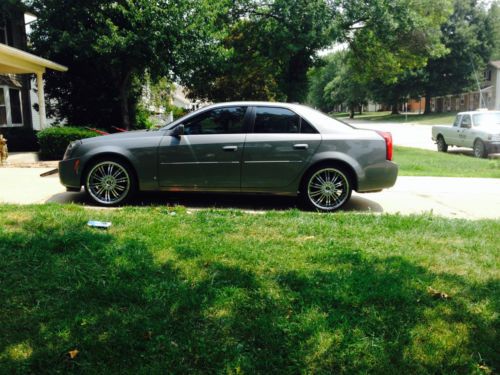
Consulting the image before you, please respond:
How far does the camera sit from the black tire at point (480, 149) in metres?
16.5

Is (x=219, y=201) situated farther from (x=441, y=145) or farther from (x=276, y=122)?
(x=441, y=145)

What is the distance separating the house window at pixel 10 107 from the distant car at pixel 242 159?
1449cm

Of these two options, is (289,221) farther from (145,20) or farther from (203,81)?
(203,81)

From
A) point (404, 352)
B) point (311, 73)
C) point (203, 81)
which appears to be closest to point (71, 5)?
point (203, 81)

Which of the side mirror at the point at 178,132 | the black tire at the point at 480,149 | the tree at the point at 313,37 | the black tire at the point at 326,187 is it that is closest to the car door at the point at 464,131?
the black tire at the point at 480,149

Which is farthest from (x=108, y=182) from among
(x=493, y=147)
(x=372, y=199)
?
(x=493, y=147)

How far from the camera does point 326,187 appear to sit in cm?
682

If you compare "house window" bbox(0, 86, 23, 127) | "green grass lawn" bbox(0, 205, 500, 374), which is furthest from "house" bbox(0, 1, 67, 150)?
"green grass lawn" bbox(0, 205, 500, 374)

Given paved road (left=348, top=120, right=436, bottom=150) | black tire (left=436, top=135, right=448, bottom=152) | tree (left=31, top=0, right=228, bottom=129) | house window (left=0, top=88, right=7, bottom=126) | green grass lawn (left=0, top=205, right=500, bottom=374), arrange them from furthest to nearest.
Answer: paved road (left=348, top=120, right=436, bottom=150)
black tire (left=436, top=135, right=448, bottom=152)
house window (left=0, top=88, right=7, bottom=126)
tree (left=31, top=0, right=228, bottom=129)
green grass lawn (left=0, top=205, right=500, bottom=374)

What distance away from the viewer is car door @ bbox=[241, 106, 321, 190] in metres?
6.72

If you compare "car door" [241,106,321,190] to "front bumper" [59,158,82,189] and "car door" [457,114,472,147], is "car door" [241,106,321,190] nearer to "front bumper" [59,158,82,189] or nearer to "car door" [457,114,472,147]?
"front bumper" [59,158,82,189]

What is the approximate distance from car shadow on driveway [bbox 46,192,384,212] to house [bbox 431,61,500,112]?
56.6 meters

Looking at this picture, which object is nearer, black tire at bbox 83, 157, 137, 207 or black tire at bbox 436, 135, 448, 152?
black tire at bbox 83, 157, 137, 207

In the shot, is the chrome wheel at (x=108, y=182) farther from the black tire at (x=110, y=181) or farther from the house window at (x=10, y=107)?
the house window at (x=10, y=107)
